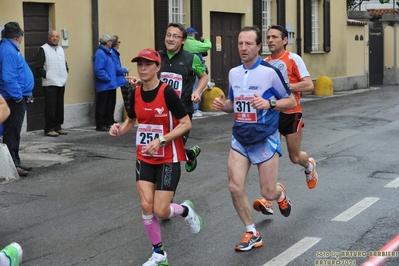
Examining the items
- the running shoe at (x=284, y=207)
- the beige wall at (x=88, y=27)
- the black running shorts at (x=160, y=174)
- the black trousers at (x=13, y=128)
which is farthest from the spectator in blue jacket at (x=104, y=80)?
the black running shorts at (x=160, y=174)

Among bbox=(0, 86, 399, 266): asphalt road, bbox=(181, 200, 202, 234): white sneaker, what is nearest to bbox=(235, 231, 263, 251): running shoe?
bbox=(0, 86, 399, 266): asphalt road

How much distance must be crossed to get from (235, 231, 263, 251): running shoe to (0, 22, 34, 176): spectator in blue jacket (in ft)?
15.6

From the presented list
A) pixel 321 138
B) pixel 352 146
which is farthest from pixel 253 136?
pixel 321 138

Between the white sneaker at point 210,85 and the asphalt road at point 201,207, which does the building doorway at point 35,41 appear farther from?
the white sneaker at point 210,85

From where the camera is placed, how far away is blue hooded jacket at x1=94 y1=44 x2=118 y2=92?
15.8 m

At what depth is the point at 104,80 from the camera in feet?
52.1

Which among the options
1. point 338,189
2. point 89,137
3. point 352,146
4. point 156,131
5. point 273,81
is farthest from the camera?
point 89,137

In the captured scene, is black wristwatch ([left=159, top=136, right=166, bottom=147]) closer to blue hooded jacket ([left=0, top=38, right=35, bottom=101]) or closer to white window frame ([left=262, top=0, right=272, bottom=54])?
blue hooded jacket ([left=0, top=38, right=35, bottom=101])

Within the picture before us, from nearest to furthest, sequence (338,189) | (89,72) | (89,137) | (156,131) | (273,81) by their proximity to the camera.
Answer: (156,131) → (273,81) → (338,189) → (89,137) → (89,72)

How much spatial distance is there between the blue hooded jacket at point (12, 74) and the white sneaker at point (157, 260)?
5111mm

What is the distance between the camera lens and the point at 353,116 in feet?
62.5

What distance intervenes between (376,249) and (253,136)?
1424 mm

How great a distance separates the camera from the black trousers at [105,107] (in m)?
15.8

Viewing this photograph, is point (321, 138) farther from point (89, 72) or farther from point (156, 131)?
point (156, 131)
